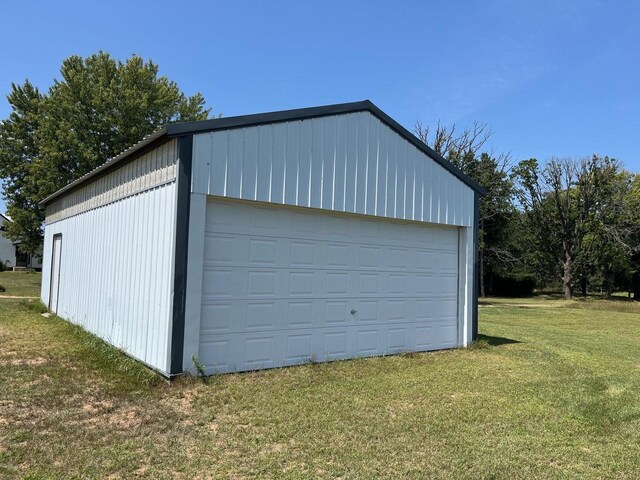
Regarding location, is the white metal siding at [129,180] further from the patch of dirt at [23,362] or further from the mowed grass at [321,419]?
the patch of dirt at [23,362]

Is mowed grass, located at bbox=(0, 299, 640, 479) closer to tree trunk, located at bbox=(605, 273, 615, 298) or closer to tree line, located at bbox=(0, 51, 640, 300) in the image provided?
tree line, located at bbox=(0, 51, 640, 300)

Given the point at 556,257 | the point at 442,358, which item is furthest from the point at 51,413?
the point at 556,257

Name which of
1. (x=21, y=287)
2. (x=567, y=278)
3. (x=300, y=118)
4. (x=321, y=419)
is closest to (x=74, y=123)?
(x=21, y=287)

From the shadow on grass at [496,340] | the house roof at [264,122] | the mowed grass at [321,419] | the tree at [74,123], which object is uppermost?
the tree at [74,123]

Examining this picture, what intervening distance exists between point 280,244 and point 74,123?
21878 millimetres

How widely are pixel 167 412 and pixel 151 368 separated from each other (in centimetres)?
162

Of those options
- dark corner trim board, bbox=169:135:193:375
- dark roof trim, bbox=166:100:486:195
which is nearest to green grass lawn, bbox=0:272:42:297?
dark corner trim board, bbox=169:135:193:375

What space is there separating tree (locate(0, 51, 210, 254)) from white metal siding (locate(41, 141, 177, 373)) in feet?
48.1

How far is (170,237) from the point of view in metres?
6.56

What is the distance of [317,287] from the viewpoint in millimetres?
7938

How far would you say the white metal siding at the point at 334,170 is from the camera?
6848 millimetres

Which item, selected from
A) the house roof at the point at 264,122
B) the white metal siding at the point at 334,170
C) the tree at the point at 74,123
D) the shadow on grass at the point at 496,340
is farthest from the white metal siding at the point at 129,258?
the tree at the point at 74,123

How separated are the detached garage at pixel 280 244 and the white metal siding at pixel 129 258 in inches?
1.4

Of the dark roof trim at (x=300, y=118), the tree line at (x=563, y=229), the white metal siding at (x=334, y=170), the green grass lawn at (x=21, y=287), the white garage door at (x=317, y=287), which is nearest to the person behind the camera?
the dark roof trim at (x=300, y=118)
